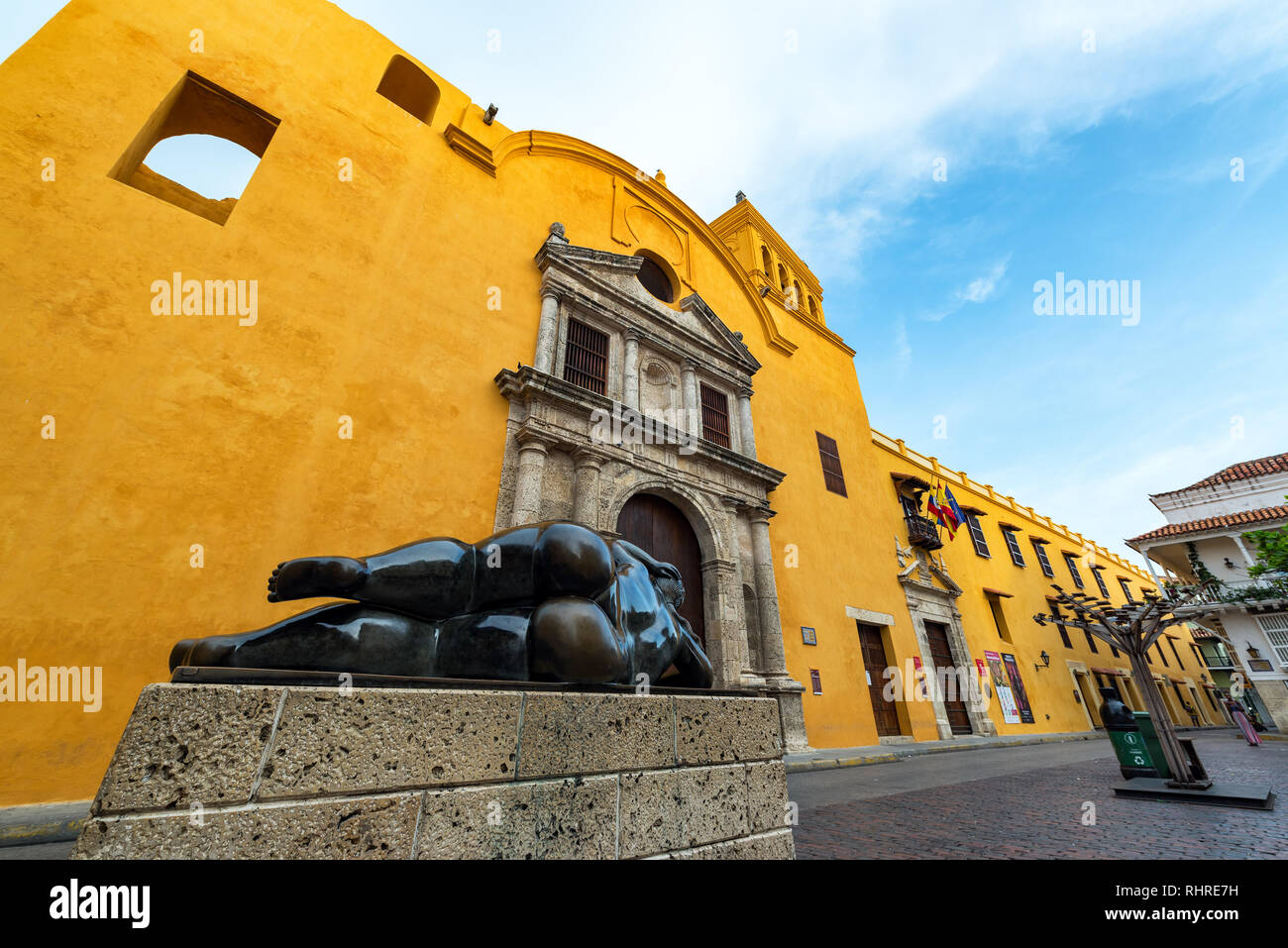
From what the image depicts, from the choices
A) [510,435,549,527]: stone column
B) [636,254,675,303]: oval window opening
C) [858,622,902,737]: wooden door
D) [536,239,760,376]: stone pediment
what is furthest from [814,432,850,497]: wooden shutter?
[510,435,549,527]: stone column

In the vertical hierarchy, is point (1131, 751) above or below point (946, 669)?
below

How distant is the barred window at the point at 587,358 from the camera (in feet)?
27.1

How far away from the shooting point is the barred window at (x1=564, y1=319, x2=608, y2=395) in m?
8.26

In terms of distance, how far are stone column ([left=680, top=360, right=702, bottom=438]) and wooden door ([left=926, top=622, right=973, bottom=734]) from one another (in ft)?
25.7

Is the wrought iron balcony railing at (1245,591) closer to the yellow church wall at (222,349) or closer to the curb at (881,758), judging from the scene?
the curb at (881,758)

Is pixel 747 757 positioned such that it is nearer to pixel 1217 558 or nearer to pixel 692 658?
pixel 692 658

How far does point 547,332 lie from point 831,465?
771 centimetres

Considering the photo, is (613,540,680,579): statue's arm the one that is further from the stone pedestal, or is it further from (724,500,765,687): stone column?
(724,500,765,687): stone column

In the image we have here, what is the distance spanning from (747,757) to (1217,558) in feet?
74.2

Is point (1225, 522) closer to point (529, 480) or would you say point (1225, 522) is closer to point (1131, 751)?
point (1131, 751)

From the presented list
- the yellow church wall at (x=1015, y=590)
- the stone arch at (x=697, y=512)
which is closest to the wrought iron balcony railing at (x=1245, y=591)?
the yellow church wall at (x=1015, y=590)

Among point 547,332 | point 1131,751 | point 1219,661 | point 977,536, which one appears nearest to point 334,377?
point 547,332

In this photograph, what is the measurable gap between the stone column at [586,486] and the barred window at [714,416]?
3.02m

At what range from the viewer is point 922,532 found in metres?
13.9
